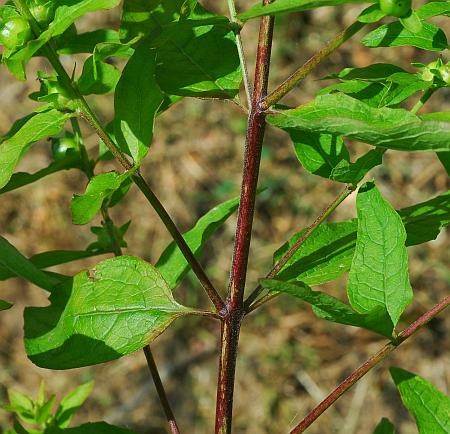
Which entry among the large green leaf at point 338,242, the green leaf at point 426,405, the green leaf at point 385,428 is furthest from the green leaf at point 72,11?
the green leaf at point 385,428

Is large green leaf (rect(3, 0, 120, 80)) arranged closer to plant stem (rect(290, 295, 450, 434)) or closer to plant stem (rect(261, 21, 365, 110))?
plant stem (rect(261, 21, 365, 110))

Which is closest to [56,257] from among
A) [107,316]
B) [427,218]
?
[107,316]

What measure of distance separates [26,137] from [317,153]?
71 cm

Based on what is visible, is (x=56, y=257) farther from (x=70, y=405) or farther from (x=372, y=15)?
(x=372, y=15)

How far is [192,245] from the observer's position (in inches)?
87.2

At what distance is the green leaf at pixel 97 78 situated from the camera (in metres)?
1.80

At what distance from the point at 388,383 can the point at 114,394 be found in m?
1.88

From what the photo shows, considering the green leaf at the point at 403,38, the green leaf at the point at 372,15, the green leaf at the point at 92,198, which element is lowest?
the green leaf at the point at 92,198

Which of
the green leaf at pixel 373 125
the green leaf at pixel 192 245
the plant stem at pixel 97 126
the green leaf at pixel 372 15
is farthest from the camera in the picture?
the green leaf at pixel 192 245

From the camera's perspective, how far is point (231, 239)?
586cm

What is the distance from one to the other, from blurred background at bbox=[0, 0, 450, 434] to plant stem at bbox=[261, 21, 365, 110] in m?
3.72

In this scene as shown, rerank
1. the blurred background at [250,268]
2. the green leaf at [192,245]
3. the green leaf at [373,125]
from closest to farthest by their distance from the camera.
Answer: the green leaf at [373,125], the green leaf at [192,245], the blurred background at [250,268]

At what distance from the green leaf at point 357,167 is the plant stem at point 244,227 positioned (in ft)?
0.64

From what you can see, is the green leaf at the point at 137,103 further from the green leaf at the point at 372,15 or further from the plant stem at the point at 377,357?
the plant stem at the point at 377,357
